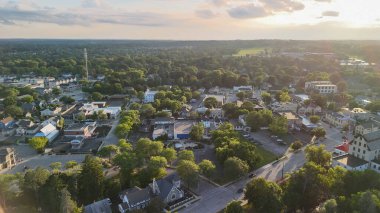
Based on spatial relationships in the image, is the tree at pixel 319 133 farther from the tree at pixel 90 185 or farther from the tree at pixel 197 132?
the tree at pixel 90 185

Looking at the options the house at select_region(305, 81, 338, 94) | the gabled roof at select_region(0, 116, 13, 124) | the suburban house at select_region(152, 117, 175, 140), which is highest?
the house at select_region(305, 81, 338, 94)

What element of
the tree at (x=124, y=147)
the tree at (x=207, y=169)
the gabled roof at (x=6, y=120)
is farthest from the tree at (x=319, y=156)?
the gabled roof at (x=6, y=120)

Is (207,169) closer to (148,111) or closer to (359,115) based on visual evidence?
(148,111)

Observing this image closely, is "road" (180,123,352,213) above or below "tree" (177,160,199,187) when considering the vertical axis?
below

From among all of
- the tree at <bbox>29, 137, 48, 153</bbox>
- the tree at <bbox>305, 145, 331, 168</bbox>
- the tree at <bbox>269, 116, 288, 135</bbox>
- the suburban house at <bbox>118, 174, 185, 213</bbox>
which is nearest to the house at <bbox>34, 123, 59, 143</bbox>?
the tree at <bbox>29, 137, 48, 153</bbox>

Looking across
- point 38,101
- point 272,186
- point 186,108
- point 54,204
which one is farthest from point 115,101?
point 272,186

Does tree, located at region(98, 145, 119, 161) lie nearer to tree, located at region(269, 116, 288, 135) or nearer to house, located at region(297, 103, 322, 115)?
tree, located at region(269, 116, 288, 135)
